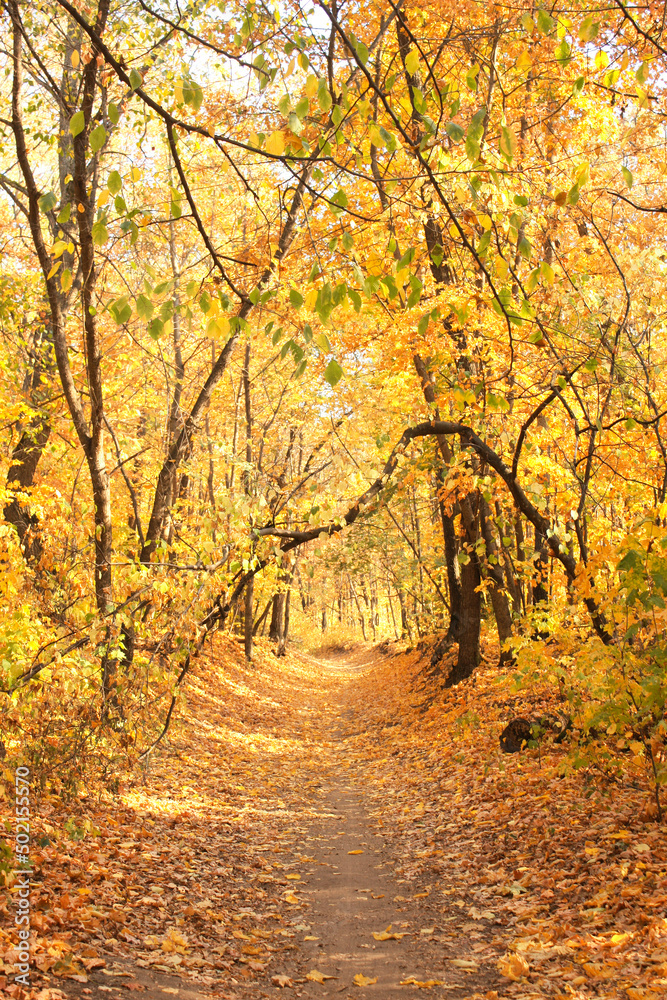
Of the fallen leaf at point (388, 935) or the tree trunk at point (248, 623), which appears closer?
the fallen leaf at point (388, 935)

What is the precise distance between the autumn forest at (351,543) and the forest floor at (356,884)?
0.03 meters

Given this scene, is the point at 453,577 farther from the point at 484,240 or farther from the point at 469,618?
the point at 484,240

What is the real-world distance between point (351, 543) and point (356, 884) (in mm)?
3770

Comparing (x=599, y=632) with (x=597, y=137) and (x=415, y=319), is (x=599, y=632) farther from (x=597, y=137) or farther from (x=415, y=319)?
(x=597, y=137)

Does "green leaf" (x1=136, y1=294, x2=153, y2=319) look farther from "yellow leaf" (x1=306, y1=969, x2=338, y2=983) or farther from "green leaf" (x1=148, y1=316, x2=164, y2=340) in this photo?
"yellow leaf" (x1=306, y1=969, x2=338, y2=983)

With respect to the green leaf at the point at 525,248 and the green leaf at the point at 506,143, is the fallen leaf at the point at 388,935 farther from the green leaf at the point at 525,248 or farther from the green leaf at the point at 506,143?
the green leaf at the point at 506,143

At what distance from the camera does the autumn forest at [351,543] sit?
3.44m

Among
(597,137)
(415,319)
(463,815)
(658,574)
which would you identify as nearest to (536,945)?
(658,574)

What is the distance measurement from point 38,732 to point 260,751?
20.6 ft

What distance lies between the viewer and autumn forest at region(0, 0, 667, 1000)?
135 inches

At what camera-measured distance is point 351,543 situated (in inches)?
321

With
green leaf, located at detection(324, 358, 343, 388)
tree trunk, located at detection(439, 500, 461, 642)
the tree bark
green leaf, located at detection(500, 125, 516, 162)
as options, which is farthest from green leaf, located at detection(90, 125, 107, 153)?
tree trunk, located at detection(439, 500, 461, 642)

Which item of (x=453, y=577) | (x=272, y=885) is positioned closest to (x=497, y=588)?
(x=453, y=577)

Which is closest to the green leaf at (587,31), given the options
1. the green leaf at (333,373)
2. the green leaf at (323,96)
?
the green leaf at (323,96)
